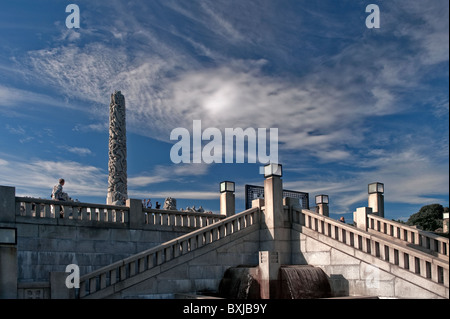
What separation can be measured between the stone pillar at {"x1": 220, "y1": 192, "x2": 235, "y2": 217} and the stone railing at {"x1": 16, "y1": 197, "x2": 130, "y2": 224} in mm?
5726

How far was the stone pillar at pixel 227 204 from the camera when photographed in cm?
2159

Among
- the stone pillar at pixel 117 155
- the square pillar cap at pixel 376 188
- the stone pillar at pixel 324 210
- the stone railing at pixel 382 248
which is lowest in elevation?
the stone railing at pixel 382 248

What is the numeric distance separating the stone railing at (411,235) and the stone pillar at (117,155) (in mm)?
22604

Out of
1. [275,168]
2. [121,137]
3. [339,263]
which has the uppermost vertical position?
[121,137]

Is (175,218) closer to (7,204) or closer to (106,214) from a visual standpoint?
(106,214)

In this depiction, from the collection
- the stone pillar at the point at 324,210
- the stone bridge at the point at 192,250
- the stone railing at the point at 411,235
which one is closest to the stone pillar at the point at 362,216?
the stone railing at the point at 411,235

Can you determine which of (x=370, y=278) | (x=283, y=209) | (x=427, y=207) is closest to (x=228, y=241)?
(x=283, y=209)

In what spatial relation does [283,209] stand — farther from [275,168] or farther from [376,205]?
[376,205]

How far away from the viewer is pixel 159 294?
15109 millimetres

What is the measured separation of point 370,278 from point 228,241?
228 inches

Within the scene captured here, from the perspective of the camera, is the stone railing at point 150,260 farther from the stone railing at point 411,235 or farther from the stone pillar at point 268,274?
the stone railing at point 411,235

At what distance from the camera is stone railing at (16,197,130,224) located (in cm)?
1525

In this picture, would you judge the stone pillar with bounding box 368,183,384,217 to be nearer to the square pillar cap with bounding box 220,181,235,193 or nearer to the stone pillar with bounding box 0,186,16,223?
the square pillar cap with bounding box 220,181,235,193
